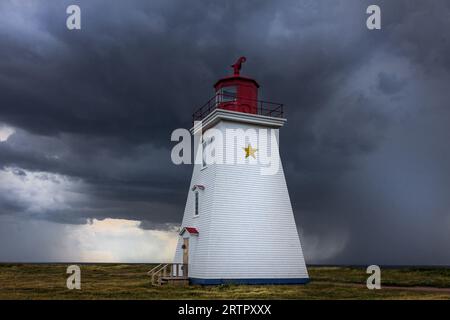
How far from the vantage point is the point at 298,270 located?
88.3ft

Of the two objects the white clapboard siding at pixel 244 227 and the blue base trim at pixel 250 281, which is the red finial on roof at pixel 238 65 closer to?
the white clapboard siding at pixel 244 227

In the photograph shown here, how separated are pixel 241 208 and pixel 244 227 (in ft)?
3.43

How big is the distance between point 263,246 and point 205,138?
7422 mm

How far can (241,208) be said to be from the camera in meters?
26.1

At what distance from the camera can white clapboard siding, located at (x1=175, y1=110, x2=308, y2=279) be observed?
25297mm

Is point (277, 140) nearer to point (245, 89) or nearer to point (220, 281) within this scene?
point (245, 89)

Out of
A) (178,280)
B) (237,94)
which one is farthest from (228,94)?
(178,280)

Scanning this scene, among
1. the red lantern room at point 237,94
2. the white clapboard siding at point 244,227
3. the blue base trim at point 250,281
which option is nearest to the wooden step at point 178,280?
the blue base trim at point 250,281

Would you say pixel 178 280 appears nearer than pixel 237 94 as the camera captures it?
Yes

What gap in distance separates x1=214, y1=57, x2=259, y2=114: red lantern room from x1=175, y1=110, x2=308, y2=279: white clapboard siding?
1.04 m

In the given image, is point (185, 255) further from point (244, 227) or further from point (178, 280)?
point (244, 227)

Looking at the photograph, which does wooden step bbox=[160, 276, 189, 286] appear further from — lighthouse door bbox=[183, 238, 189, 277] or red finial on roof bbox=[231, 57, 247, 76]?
red finial on roof bbox=[231, 57, 247, 76]

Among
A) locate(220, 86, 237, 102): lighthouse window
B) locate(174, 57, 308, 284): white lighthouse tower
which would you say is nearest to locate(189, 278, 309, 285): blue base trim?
locate(174, 57, 308, 284): white lighthouse tower
